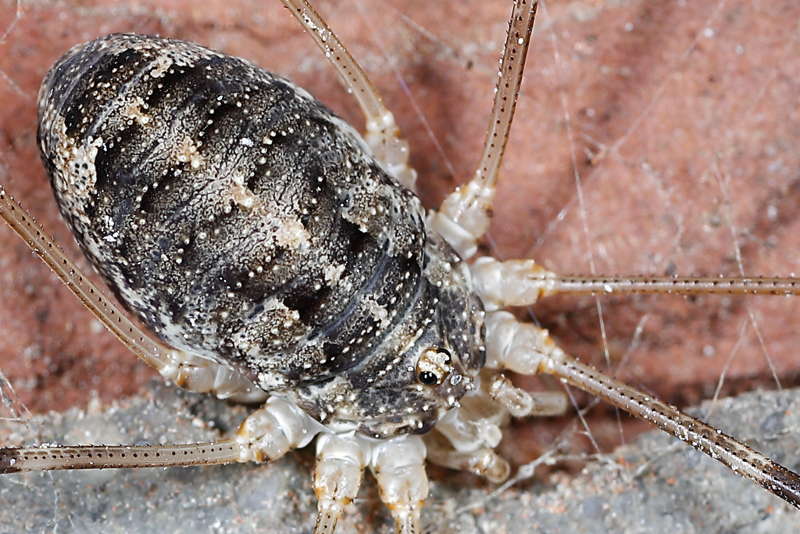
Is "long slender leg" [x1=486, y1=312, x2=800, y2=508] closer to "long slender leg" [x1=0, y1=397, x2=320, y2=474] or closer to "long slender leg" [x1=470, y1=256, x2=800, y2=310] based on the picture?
"long slender leg" [x1=470, y1=256, x2=800, y2=310]

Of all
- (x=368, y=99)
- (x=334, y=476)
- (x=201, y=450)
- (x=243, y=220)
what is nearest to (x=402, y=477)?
(x=334, y=476)

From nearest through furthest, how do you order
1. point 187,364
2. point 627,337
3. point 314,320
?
point 314,320 < point 187,364 < point 627,337

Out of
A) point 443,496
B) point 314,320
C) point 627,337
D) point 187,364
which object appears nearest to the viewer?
point 314,320

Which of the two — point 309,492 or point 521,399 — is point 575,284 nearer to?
point 521,399

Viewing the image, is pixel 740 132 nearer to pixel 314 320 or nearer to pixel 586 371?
pixel 586 371

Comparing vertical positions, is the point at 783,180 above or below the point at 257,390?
above

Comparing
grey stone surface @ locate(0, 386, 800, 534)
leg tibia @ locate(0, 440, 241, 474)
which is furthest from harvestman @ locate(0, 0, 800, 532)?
grey stone surface @ locate(0, 386, 800, 534)

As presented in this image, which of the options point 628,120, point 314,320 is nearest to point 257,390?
point 314,320
